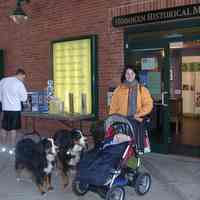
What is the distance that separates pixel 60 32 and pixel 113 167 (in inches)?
250

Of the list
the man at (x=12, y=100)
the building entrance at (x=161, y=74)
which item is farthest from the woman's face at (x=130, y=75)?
the man at (x=12, y=100)

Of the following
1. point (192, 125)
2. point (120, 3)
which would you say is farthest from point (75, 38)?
point (192, 125)

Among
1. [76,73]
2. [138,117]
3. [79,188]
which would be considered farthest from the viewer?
[76,73]

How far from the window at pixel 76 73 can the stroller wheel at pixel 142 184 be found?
148 inches

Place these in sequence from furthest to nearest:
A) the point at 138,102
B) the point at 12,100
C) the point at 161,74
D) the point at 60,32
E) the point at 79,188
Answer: the point at 60,32, the point at 12,100, the point at 161,74, the point at 138,102, the point at 79,188

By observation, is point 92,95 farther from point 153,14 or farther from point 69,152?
point 69,152

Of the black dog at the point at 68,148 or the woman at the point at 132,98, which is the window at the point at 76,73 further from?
the woman at the point at 132,98

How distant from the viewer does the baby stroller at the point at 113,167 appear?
19.4ft

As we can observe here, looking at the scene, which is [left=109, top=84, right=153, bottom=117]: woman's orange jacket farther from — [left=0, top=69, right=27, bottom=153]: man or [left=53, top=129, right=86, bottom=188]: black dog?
[left=0, top=69, right=27, bottom=153]: man

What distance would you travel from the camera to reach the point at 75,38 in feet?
36.3

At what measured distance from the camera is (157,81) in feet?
31.3

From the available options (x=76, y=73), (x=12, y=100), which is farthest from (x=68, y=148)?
(x=76, y=73)

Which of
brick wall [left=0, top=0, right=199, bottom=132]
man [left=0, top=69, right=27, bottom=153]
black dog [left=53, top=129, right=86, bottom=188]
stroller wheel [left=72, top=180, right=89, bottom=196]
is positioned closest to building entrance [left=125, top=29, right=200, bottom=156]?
brick wall [left=0, top=0, right=199, bottom=132]

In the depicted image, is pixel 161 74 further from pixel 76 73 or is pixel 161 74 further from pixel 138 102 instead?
pixel 138 102
